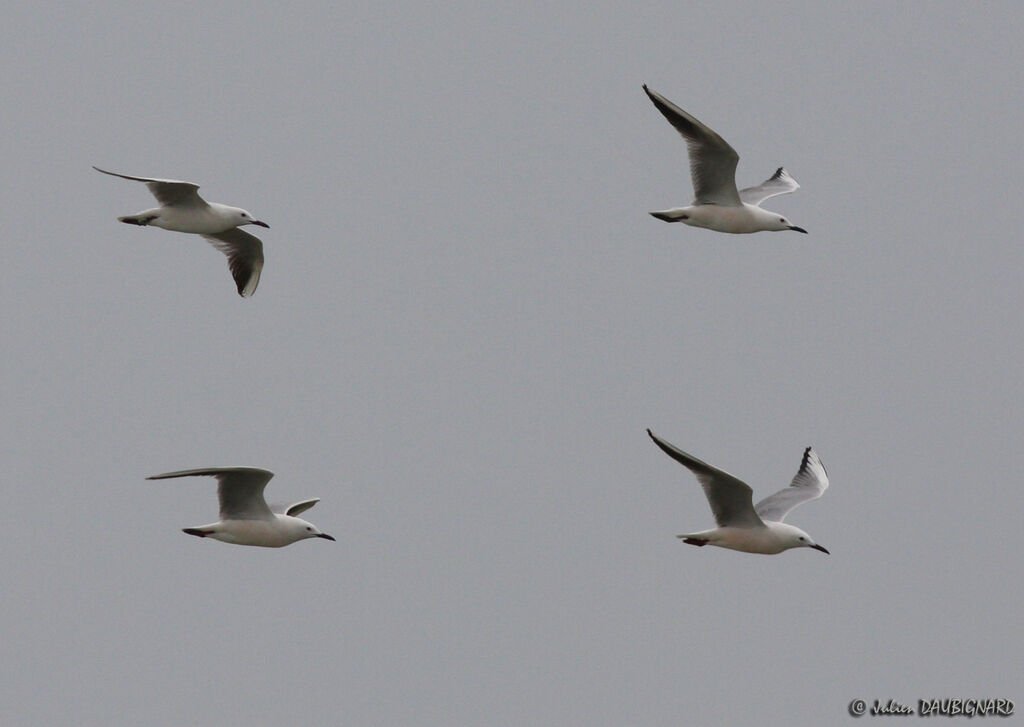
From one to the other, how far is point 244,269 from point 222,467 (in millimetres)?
5366

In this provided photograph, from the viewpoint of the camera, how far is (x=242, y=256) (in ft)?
70.6

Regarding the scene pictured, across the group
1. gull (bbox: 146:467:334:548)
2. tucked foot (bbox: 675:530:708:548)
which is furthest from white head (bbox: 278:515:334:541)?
tucked foot (bbox: 675:530:708:548)

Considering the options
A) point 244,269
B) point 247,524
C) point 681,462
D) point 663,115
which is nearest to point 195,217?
point 244,269

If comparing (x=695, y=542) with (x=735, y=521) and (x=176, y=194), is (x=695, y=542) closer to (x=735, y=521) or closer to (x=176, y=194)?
(x=735, y=521)

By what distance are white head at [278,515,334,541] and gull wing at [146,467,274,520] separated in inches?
9.4

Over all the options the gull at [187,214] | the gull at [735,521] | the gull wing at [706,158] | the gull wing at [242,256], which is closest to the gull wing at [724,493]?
the gull at [735,521]

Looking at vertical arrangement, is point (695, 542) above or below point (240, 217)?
below

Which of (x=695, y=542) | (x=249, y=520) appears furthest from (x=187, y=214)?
(x=695, y=542)

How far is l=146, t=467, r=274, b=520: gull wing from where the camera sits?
17.0 meters

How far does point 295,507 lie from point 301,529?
48.9 inches

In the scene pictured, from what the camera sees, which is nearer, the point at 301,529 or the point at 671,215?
the point at 301,529

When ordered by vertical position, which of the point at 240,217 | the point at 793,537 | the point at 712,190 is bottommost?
the point at 793,537

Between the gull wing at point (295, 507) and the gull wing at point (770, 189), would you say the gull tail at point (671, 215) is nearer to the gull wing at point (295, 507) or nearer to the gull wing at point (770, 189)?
the gull wing at point (770, 189)

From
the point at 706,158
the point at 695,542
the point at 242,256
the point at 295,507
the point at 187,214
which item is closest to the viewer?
the point at 695,542
